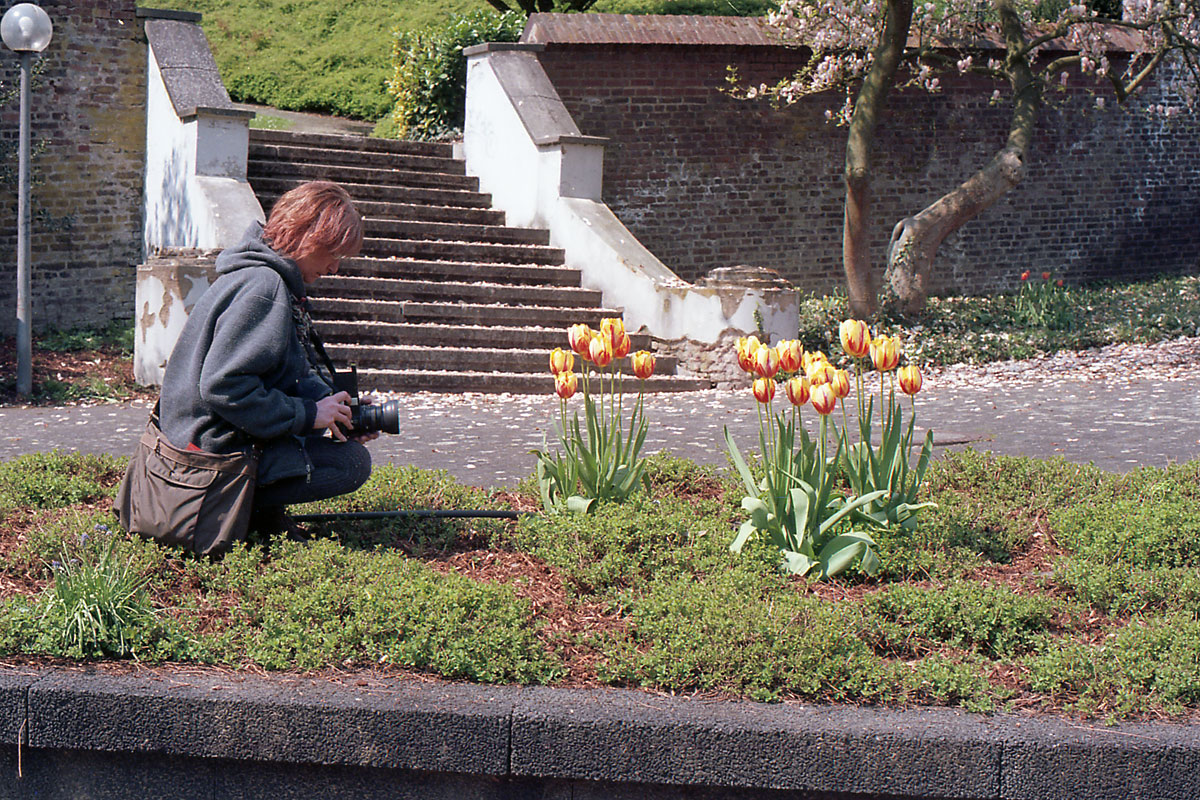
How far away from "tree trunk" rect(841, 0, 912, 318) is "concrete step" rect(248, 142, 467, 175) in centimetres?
377

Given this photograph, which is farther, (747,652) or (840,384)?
(840,384)

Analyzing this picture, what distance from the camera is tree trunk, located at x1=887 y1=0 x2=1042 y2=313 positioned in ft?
→ 38.7

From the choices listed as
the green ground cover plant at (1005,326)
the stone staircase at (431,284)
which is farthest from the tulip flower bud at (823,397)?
the green ground cover plant at (1005,326)

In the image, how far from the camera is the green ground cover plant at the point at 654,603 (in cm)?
319

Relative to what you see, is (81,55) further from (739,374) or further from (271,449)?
(271,449)

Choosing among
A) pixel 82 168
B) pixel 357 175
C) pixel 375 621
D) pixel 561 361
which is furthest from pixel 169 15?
pixel 375 621

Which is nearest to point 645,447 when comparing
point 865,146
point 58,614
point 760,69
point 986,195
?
point 58,614

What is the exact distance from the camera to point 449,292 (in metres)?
9.78

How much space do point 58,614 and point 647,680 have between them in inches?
62.1

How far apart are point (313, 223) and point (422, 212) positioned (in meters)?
7.27

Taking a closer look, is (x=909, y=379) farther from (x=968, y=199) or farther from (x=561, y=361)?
(x=968, y=199)

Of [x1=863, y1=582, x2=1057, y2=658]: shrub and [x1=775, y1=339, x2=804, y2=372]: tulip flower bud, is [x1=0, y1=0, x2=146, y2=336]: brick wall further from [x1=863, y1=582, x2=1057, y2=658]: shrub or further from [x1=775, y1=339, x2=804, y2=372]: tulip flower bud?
[x1=863, y1=582, x2=1057, y2=658]: shrub

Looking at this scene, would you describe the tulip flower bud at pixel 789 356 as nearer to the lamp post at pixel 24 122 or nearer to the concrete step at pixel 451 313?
the concrete step at pixel 451 313

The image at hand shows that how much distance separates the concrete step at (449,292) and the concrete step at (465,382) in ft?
3.17
